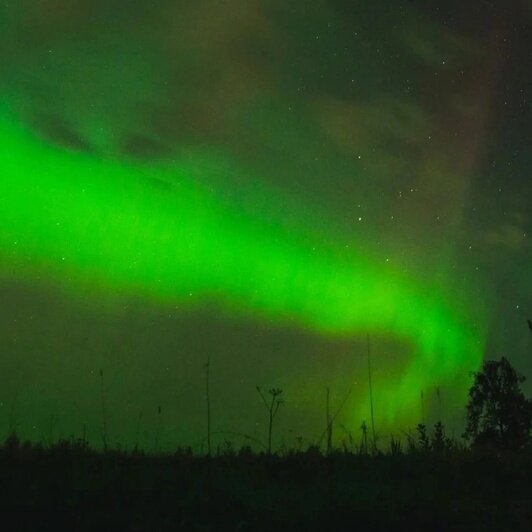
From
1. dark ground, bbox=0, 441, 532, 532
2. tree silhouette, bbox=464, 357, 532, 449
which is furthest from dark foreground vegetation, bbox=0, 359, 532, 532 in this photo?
tree silhouette, bbox=464, 357, 532, 449

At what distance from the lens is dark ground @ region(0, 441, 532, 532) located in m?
6.44

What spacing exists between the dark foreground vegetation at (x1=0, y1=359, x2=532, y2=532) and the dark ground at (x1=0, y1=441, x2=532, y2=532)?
1 cm

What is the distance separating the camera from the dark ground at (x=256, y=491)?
644cm

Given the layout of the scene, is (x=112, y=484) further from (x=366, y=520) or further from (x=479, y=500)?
(x=479, y=500)

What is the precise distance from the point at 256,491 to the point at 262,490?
135mm

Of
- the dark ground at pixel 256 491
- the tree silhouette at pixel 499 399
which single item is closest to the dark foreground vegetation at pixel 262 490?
the dark ground at pixel 256 491

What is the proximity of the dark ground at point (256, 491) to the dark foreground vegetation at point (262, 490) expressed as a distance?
10mm

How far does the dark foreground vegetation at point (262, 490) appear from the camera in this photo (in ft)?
21.2

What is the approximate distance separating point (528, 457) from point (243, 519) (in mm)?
4583

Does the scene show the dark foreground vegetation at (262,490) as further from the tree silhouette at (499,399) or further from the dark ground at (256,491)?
the tree silhouette at (499,399)

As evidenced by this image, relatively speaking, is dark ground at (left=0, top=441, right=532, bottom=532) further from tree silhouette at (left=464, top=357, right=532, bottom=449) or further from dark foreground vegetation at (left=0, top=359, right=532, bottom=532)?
tree silhouette at (left=464, top=357, right=532, bottom=449)

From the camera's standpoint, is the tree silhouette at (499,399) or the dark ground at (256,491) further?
the tree silhouette at (499,399)

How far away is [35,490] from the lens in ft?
22.5

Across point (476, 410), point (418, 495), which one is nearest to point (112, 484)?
point (418, 495)
